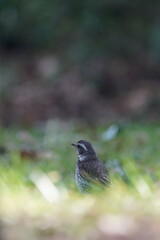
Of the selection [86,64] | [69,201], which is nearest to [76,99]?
[86,64]

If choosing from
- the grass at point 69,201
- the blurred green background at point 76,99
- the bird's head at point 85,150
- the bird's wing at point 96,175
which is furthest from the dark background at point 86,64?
the bird's wing at point 96,175

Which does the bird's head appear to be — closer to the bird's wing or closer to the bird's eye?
the bird's eye

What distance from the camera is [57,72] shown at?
2203 centimetres

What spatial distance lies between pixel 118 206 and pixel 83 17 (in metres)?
15.2

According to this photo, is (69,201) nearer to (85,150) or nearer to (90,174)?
(90,174)

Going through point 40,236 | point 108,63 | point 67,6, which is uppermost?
point 67,6

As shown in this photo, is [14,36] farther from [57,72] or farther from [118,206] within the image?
[118,206]

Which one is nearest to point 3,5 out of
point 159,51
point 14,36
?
point 14,36

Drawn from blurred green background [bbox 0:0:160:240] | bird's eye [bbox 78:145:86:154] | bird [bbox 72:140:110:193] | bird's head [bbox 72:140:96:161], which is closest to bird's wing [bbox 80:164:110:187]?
bird [bbox 72:140:110:193]

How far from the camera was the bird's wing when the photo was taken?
307 inches

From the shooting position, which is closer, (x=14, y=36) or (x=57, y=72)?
(x=57, y=72)

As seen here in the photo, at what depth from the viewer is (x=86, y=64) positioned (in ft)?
69.3

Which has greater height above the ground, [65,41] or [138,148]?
[65,41]

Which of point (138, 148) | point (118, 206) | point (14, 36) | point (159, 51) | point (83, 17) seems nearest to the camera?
point (118, 206)
